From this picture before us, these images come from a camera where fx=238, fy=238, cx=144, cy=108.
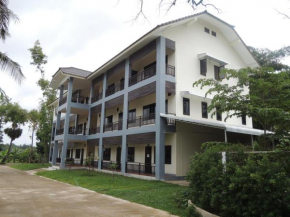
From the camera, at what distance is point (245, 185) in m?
5.18

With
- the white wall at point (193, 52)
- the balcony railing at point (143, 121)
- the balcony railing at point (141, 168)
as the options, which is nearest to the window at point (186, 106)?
the white wall at point (193, 52)

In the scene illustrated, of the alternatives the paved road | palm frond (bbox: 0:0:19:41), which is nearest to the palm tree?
palm frond (bbox: 0:0:19:41)

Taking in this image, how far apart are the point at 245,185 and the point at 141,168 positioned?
1298 centimetres

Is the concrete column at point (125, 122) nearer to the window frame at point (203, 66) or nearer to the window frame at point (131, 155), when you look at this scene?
the window frame at point (131, 155)

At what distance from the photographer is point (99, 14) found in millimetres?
5414

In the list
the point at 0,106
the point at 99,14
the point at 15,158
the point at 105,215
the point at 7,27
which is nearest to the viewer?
the point at 99,14

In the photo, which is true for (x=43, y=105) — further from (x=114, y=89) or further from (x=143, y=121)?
(x=143, y=121)

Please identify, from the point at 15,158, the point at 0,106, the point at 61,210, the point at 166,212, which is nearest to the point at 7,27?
the point at 61,210

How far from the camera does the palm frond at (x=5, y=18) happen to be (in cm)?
978

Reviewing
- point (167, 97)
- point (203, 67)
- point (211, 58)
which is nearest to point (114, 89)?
point (167, 97)

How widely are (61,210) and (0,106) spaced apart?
1325 inches

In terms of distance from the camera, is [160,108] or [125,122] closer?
[160,108]

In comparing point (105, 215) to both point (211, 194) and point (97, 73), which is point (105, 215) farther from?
point (97, 73)

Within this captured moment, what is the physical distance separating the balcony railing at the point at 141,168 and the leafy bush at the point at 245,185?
9245 millimetres
